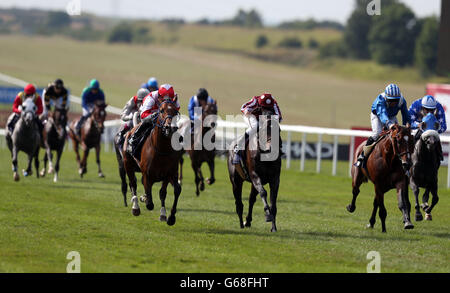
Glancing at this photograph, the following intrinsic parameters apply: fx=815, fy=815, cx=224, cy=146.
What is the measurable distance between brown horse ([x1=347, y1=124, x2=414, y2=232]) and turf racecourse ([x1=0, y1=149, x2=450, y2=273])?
428 mm

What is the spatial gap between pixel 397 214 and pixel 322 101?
5062cm

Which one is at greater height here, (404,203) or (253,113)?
(253,113)

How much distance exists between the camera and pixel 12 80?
66.2m

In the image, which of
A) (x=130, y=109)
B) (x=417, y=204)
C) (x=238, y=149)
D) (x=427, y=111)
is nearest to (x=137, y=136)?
(x=238, y=149)

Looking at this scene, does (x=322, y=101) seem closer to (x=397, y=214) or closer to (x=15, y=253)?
(x=397, y=214)

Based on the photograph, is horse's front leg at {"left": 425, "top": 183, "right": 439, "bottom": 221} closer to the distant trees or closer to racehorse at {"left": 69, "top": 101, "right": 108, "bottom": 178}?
racehorse at {"left": 69, "top": 101, "right": 108, "bottom": 178}

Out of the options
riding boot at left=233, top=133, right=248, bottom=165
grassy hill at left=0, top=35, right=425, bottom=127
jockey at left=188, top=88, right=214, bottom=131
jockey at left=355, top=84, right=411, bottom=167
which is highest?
jockey at left=355, top=84, right=411, bottom=167

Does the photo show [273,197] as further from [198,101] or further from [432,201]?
[198,101]

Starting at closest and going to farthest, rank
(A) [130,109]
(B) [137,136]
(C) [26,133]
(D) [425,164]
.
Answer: (B) [137,136] → (D) [425,164] → (A) [130,109] → (C) [26,133]

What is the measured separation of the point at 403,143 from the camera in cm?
1028

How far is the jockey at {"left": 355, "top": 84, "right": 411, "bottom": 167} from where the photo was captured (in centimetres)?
1098

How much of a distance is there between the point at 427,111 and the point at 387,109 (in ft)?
5.65

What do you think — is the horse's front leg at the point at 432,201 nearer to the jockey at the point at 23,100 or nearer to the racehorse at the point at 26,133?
the racehorse at the point at 26,133

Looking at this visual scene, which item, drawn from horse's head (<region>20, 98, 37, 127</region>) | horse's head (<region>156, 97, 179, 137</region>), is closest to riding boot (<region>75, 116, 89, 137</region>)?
horse's head (<region>20, 98, 37, 127</region>)
